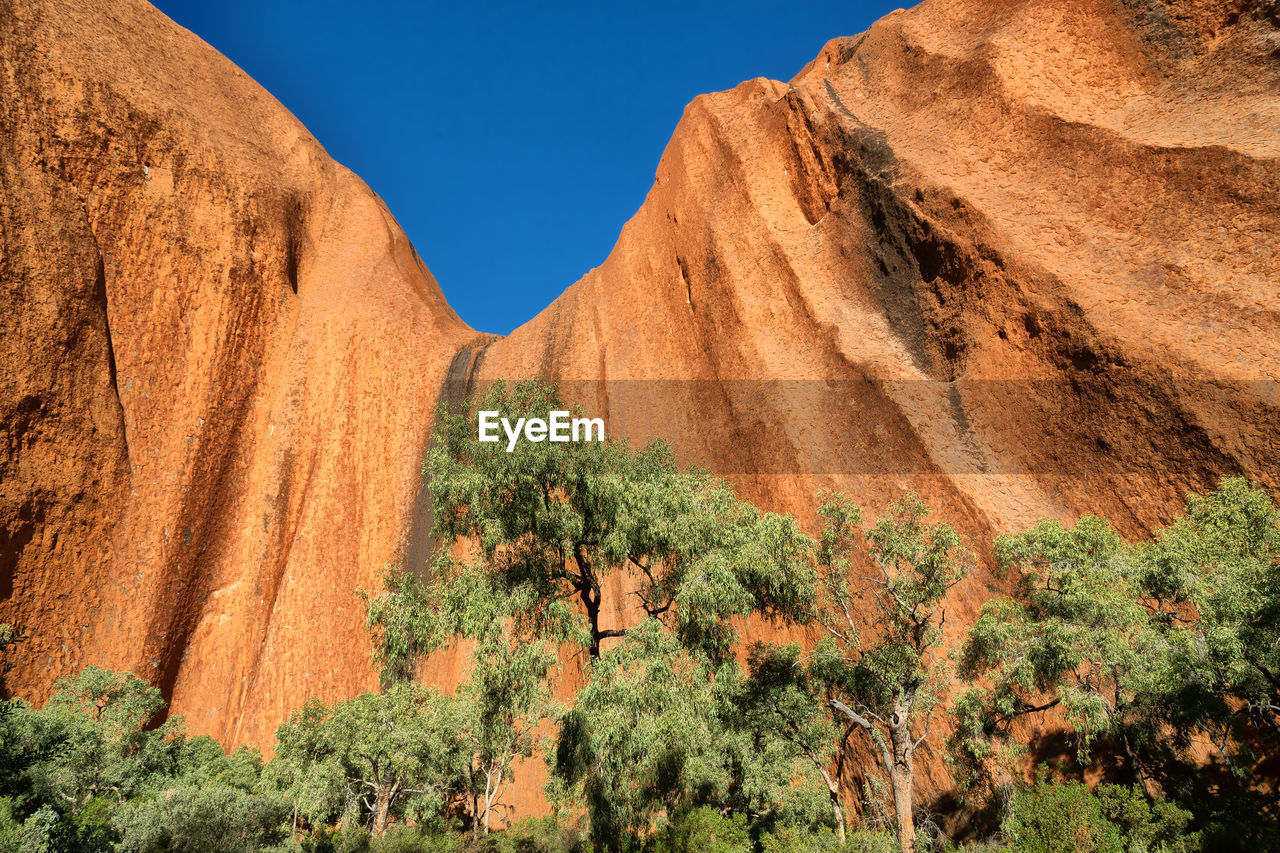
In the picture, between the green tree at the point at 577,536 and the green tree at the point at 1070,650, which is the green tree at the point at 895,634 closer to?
the green tree at the point at 1070,650

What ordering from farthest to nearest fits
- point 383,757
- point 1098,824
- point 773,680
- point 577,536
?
point 383,757 < point 773,680 < point 577,536 < point 1098,824

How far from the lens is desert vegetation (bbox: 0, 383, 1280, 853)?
11875 millimetres

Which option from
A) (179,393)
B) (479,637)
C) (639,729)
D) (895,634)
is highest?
(179,393)

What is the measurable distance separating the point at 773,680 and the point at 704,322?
19176 millimetres

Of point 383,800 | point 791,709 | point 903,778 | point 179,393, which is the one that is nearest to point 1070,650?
point 903,778

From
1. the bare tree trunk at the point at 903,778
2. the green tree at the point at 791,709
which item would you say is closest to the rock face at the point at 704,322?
the green tree at the point at 791,709

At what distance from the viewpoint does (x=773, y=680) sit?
16.2 meters

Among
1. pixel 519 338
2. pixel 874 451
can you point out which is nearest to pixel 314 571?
pixel 519 338

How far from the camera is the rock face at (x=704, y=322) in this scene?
66.2 feet

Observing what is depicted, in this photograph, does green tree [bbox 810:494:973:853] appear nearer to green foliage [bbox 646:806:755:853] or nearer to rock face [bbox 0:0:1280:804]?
green foliage [bbox 646:806:755:853]

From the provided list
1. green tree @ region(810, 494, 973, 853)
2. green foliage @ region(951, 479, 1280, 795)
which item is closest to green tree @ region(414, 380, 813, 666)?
green tree @ region(810, 494, 973, 853)

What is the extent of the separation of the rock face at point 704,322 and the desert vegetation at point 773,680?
16.5 ft

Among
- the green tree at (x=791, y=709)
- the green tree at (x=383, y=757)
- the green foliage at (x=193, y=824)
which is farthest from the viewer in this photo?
the green tree at (x=383, y=757)

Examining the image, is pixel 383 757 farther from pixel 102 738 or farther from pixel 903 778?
pixel 903 778
